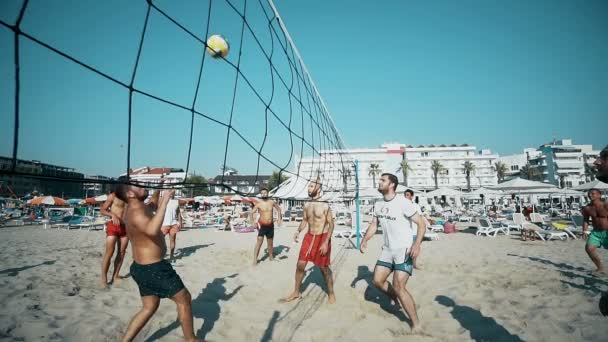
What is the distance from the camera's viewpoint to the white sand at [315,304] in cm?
229

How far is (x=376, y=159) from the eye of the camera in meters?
58.3

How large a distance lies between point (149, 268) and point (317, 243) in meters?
1.65

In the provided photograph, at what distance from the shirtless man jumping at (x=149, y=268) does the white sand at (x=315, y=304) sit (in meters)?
Result: 0.46

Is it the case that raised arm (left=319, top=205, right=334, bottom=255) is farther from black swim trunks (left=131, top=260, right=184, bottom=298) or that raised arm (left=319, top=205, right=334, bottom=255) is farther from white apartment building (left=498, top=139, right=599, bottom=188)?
white apartment building (left=498, top=139, right=599, bottom=188)

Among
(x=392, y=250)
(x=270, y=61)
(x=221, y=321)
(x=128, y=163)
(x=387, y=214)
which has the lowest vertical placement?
(x=221, y=321)

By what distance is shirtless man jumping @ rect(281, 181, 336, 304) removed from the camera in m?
3.01

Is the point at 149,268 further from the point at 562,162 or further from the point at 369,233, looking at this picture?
the point at 562,162

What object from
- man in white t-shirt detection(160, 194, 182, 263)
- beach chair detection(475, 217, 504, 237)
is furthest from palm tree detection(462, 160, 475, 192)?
man in white t-shirt detection(160, 194, 182, 263)

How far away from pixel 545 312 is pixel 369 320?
151 centimetres

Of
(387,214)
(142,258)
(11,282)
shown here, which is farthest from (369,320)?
(11,282)

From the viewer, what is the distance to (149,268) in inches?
76.1

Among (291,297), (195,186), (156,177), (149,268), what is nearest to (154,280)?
(149,268)

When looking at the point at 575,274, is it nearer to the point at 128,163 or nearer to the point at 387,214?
the point at 387,214

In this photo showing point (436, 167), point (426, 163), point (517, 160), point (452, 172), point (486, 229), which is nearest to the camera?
point (486, 229)
